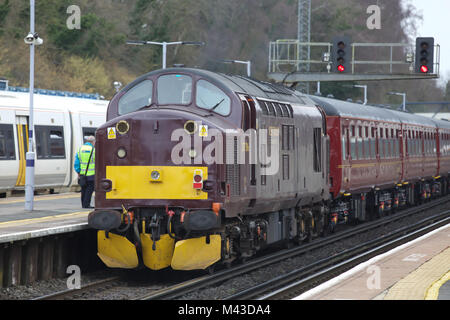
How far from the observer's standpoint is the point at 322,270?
16328 mm

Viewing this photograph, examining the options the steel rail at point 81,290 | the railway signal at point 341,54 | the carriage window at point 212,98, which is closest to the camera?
the steel rail at point 81,290

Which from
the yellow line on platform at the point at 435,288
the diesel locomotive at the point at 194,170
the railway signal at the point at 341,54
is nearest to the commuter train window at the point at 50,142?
the railway signal at the point at 341,54

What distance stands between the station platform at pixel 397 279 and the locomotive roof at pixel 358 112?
6885 millimetres

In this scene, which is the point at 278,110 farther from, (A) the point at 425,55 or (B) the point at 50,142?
(A) the point at 425,55

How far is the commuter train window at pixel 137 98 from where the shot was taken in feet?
49.4

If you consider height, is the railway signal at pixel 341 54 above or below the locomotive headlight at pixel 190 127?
above

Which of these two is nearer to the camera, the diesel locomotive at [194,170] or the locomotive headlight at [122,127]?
the diesel locomotive at [194,170]

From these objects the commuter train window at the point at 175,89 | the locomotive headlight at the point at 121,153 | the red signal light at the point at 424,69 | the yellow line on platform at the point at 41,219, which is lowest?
the yellow line on platform at the point at 41,219

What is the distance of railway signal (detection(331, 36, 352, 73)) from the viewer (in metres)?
30.6

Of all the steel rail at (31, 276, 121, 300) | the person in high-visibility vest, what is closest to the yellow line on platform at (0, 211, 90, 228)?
the person in high-visibility vest

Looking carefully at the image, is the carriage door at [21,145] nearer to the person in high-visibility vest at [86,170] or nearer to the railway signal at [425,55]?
the person in high-visibility vest at [86,170]
